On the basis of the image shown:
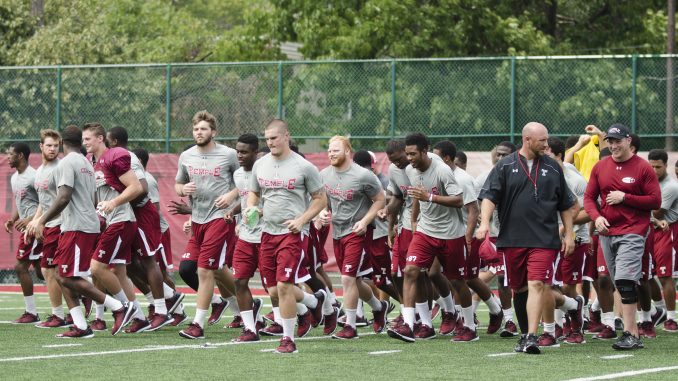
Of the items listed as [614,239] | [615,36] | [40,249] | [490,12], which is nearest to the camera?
[614,239]

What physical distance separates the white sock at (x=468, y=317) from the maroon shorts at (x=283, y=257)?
2.14 metres

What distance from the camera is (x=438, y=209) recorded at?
13.9 m

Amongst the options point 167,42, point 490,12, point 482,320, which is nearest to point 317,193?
point 482,320

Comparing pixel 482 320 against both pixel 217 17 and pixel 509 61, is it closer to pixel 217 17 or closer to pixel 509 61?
pixel 509 61

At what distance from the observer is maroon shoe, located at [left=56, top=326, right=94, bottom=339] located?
13719 mm

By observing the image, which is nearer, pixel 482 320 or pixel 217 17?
pixel 482 320

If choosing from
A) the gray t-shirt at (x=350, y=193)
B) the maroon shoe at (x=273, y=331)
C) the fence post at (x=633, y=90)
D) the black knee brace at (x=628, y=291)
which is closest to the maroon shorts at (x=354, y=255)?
the gray t-shirt at (x=350, y=193)

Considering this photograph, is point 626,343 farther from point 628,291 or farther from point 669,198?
point 669,198

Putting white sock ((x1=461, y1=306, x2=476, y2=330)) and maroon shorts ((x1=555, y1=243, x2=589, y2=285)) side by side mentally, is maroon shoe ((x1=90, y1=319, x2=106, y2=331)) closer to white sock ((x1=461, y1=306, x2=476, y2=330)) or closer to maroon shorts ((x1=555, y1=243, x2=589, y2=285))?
white sock ((x1=461, y1=306, x2=476, y2=330))

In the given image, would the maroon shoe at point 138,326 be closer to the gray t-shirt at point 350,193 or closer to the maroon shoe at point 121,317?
the maroon shoe at point 121,317

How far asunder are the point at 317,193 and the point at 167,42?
35.4 metres

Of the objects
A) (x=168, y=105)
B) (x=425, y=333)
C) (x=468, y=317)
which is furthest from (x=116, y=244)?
(x=168, y=105)

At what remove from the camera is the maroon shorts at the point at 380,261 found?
48.8ft

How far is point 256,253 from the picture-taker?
13.5 metres
